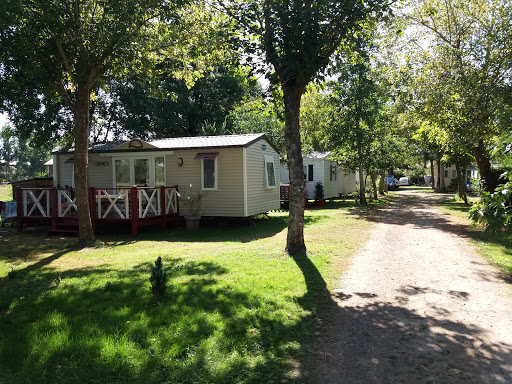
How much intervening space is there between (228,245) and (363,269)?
A: 12.7ft

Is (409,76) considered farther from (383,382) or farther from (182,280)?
(383,382)

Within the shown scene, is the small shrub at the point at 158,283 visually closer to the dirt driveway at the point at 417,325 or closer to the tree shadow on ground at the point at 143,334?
the tree shadow on ground at the point at 143,334

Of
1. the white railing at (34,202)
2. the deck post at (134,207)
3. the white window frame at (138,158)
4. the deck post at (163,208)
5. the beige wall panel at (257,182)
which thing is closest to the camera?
the deck post at (134,207)

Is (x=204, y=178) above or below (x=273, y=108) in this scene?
below

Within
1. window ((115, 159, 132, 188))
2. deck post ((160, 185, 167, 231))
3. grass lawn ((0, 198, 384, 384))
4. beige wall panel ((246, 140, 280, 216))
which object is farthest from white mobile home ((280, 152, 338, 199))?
grass lawn ((0, 198, 384, 384))

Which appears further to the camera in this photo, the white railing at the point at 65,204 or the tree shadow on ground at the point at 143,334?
the white railing at the point at 65,204

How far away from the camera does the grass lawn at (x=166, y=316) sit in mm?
3336

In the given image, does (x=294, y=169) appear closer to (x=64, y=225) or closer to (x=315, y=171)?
(x=64, y=225)

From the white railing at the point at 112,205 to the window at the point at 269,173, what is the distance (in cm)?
523

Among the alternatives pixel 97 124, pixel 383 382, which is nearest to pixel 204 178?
pixel 383 382

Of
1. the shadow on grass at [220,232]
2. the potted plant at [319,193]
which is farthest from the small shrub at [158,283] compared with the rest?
the potted plant at [319,193]

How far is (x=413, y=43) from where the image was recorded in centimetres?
1582

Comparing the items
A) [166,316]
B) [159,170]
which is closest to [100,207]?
[159,170]

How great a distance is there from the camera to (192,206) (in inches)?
535
